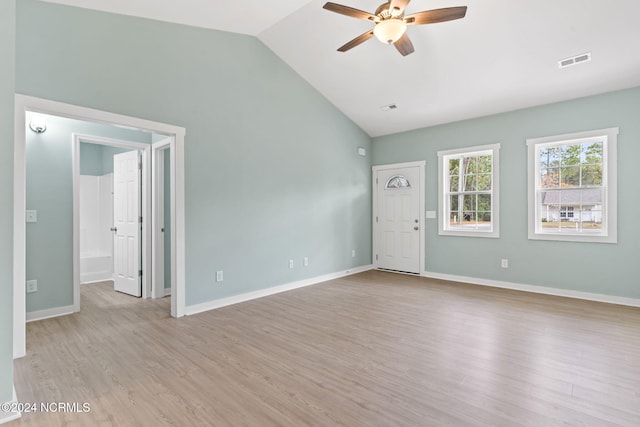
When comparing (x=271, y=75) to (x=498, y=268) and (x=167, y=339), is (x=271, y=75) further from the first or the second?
(x=498, y=268)

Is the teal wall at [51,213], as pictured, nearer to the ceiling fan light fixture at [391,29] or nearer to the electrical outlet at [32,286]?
the electrical outlet at [32,286]

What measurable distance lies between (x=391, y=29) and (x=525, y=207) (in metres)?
3.61

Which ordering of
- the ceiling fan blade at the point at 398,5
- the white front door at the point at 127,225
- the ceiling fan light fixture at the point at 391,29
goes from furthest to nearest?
the white front door at the point at 127,225
the ceiling fan light fixture at the point at 391,29
the ceiling fan blade at the point at 398,5

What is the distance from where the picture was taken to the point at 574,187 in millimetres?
4582

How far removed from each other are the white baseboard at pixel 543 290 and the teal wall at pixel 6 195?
568cm

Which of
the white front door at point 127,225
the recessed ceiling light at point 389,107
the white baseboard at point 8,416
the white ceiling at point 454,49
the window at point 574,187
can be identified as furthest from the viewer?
the recessed ceiling light at point 389,107

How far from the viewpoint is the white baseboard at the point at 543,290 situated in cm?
419

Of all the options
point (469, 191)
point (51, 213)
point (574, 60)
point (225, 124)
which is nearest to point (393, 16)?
point (225, 124)

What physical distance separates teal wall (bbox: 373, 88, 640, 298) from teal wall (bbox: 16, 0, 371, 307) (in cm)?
170

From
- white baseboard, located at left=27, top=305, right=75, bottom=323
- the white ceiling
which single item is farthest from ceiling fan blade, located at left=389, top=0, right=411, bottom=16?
white baseboard, located at left=27, top=305, right=75, bottom=323

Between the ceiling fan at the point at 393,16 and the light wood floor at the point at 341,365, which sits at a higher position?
the ceiling fan at the point at 393,16

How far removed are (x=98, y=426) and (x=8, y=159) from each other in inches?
68.5

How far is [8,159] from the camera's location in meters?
2.01

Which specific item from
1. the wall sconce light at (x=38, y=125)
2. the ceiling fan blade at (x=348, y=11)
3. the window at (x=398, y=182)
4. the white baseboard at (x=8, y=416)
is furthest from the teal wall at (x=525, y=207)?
the white baseboard at (x=8, y=416)
